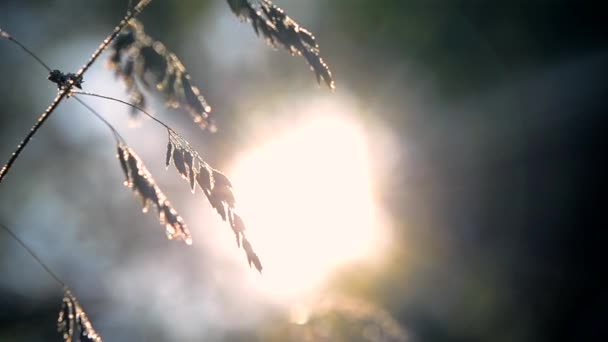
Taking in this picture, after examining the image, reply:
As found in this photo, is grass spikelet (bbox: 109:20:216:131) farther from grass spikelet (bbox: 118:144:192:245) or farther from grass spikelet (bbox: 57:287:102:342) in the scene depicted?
grass spikelet (bbox: 57:287:102:342)

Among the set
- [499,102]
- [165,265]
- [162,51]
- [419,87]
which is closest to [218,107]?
[165,265]

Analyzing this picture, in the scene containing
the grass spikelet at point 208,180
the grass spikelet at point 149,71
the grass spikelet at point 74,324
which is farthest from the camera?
the grass spikelet at point 74,324

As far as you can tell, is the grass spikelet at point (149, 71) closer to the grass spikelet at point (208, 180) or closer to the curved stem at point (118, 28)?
the curved stem at point (118, 28)

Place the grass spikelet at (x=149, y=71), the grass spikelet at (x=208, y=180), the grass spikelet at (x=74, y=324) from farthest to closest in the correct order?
the grass spikelet at (x=74, y=324)
the grass spikelet at (x=208, y=180)
the grass spikelet at (x=149, y=71)

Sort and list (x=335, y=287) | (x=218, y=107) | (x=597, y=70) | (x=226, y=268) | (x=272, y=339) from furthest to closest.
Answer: (x=597, y=70) < (x=218, y=107) < (x=226, y=268) < (x=335, y=287) < (x=272, y=339)

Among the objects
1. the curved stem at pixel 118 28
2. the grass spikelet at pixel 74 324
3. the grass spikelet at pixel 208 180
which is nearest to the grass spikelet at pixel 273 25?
the curved stem at pixel 118 28

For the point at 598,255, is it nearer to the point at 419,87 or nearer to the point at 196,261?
the point at 419,87

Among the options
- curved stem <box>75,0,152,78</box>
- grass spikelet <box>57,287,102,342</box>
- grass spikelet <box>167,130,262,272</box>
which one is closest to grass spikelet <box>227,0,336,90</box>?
curved stem <box>75,0,152,78</box>
